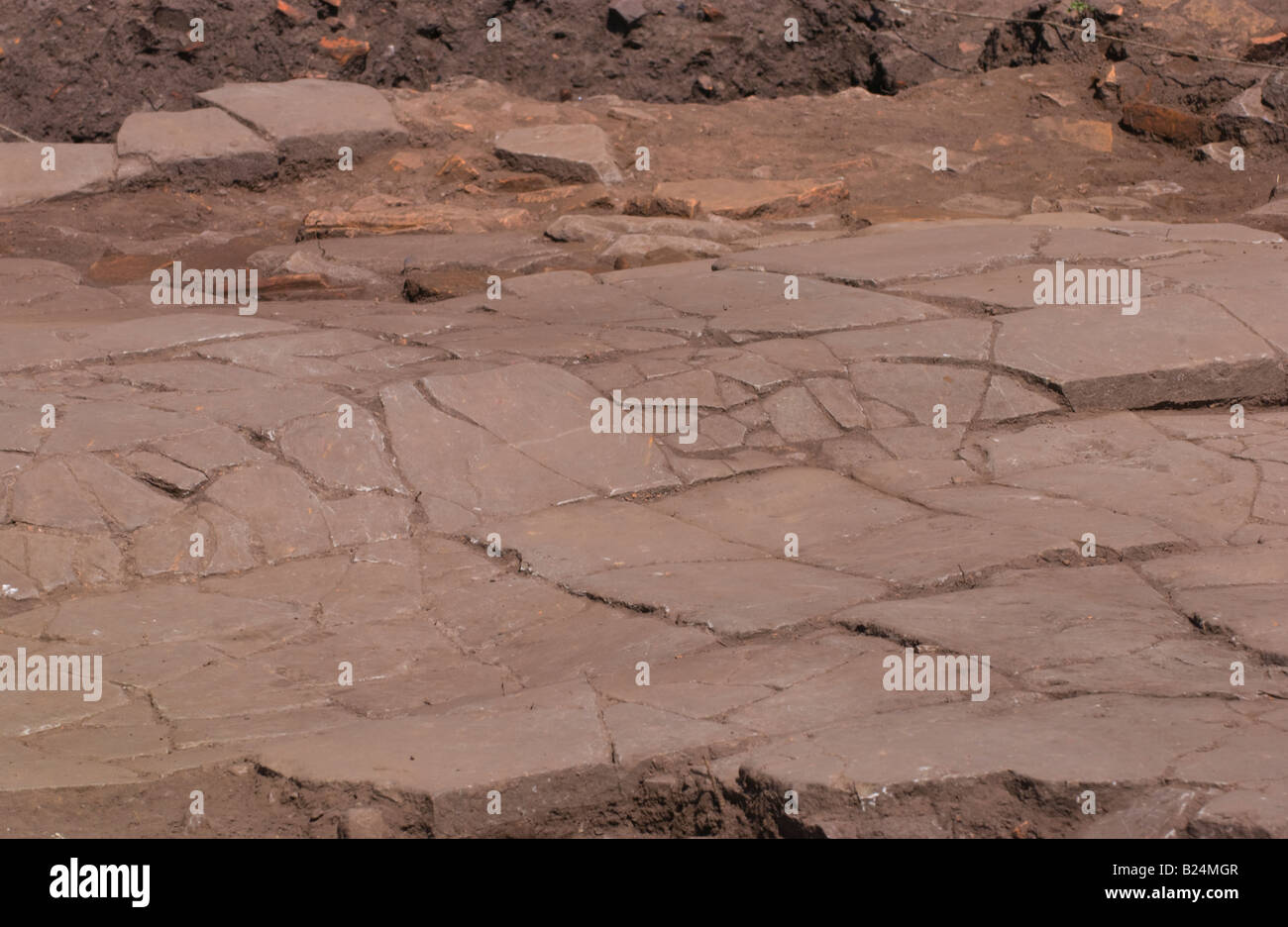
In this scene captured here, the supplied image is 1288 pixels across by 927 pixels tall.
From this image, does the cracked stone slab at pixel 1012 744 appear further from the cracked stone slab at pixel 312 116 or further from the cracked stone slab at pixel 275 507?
the cracked stone slab at pixel 312 116

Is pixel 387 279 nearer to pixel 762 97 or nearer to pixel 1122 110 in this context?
pixel 762 97

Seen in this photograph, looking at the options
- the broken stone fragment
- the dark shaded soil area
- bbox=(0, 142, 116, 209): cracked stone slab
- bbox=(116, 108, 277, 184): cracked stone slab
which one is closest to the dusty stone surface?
bbox=(0, 142, 116, 209): cracked stone slab

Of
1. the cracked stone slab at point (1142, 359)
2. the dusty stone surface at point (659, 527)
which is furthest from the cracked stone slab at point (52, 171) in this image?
the cracked stone slab at point (1142, 359)

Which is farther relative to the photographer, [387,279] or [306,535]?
[387,279]

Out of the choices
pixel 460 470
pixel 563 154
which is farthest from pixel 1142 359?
pixel 563 154

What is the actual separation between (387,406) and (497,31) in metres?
5.33

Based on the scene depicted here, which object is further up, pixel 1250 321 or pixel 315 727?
pixel 1250 321

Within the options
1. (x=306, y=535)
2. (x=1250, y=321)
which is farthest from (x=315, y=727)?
(x=1250, y=321)

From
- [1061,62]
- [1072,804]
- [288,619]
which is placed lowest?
[288,619]

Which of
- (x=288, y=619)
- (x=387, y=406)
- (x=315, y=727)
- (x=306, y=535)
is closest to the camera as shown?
(x=315, y=727)

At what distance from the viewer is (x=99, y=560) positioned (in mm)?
3645

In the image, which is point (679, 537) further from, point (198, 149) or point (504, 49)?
point (504, 49)

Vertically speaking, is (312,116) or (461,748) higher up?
(312,116)

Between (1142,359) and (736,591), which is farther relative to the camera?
(1142,359)
